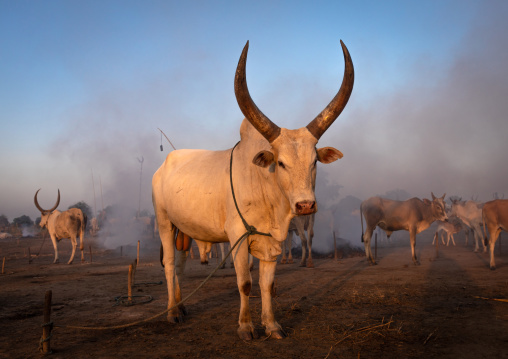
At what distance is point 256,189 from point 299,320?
2.22 meters

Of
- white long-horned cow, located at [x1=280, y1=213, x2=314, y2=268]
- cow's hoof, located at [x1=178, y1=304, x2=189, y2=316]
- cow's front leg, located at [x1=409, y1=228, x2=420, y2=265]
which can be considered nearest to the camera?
cow's hoof, located at [x1=178, y1=304, x2=189, y2=316]

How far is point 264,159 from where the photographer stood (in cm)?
421

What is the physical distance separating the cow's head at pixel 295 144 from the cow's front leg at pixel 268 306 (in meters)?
1.21

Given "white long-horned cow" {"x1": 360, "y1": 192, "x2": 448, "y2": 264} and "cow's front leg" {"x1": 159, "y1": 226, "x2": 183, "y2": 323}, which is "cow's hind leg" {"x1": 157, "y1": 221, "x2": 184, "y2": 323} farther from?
"white long-horned cow" {"x1": 360, "y1": 192, "x2": 448, "y2": 264}

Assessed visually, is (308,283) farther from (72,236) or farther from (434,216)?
(72,236)

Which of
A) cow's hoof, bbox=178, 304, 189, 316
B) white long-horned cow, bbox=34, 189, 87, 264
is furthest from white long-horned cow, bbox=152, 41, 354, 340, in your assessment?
white long-horned cow, bbox=34, 189, 87, 264

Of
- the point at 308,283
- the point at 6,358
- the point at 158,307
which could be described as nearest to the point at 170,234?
the point at 158,307

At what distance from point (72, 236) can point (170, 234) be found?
13091mm

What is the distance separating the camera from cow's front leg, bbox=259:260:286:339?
4418mm

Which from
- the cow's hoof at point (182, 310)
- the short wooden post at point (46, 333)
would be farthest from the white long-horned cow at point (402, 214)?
the short wooden post at point (46, 333)

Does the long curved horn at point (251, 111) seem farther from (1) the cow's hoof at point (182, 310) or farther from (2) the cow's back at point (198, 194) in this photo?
(1) the cow's hoof at point (182, 310)

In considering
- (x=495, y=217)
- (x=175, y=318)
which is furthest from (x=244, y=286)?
(x=495, y=217)

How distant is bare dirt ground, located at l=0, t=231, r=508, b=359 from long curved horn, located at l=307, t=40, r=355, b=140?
8.69ft

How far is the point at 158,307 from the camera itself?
6445 mm
